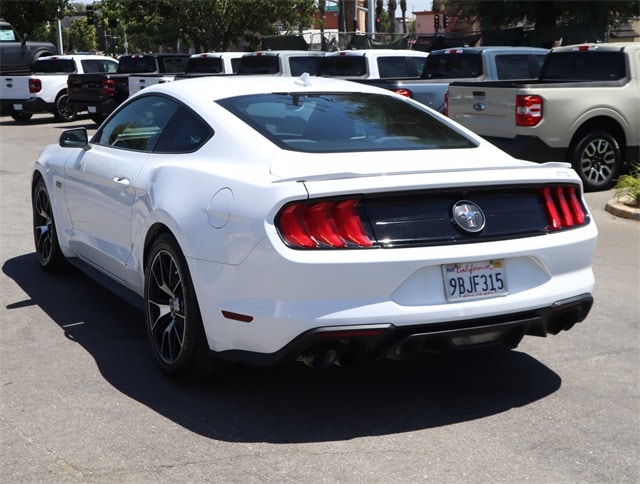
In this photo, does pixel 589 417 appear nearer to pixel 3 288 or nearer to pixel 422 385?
pixel 422 385

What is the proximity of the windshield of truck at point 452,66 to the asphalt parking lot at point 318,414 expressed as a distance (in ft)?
36.0

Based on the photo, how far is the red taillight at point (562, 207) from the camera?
4.95 meters

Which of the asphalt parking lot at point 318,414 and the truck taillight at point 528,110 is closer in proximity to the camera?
the asphalt parking lot at point 318,414

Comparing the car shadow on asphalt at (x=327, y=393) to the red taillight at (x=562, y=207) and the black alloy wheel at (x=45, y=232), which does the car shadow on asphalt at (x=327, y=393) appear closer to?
the red taillight at (x=562, y=207)

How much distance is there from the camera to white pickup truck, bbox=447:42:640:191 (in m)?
11.8

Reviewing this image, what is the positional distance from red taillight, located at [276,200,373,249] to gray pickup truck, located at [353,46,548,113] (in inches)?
478

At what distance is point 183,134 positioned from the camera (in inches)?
222

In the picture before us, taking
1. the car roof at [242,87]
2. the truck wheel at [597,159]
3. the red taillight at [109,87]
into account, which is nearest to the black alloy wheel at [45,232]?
the car roof at [242,87]

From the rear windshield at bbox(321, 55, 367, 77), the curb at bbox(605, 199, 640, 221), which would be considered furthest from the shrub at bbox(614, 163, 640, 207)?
the rear windshield at bbox(321, 55, 367, 77)

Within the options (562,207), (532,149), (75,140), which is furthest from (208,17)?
(562,207)

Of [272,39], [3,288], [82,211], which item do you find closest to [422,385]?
[82,211]

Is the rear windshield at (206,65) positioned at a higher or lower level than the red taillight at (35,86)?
higher

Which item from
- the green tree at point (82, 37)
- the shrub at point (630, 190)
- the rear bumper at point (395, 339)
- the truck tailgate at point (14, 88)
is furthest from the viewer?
the green tree at point (82, 37)

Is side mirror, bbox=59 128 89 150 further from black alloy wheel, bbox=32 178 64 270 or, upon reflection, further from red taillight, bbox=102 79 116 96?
red taillight, bbox=102 79 116 96
